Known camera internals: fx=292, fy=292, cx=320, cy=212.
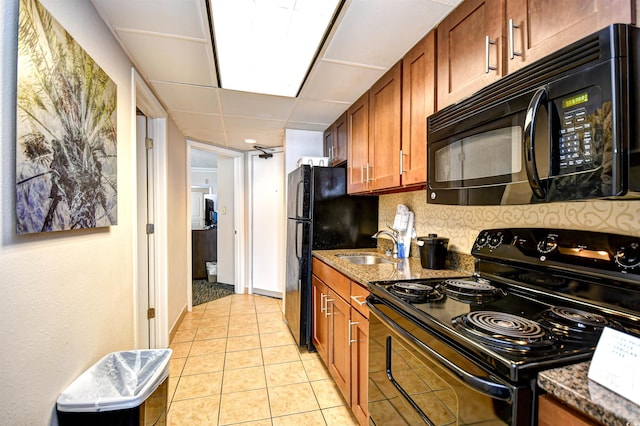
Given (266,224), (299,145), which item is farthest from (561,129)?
(266,224)

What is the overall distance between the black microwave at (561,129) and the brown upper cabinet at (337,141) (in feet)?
5.10

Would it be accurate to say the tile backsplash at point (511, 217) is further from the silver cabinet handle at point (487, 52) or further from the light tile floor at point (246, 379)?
the light tile floor at point (246, 379)

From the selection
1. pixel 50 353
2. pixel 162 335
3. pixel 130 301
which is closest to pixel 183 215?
pixel 162 335

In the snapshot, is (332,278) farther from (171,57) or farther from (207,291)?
(207,291)

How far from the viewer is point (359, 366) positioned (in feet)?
5.22

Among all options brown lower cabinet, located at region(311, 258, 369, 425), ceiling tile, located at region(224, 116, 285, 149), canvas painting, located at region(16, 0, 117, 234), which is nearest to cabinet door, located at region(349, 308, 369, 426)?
brown lower cabinet, located at region(311, 258, 369, 425)

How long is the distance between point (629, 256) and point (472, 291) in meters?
0.48

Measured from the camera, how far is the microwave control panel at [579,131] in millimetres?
720

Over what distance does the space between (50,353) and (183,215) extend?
2.51 m

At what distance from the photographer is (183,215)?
339 centimetres

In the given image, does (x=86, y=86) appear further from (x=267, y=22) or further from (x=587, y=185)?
(x=587, y=185)

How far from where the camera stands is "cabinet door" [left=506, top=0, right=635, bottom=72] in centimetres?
75

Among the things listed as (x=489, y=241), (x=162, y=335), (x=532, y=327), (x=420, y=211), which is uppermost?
(x=420, y=211)

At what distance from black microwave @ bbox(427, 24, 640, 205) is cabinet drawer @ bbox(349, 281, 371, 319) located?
651mm
